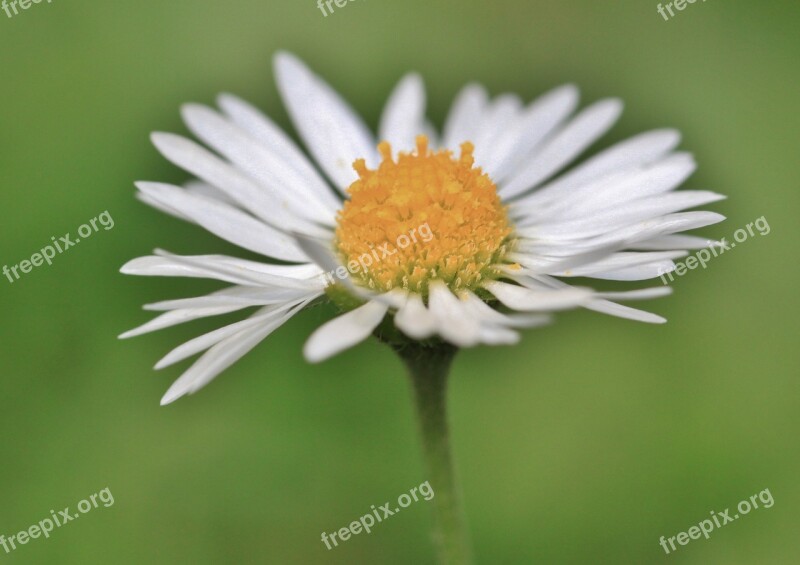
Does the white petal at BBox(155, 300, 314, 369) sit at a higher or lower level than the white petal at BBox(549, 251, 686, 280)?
higher

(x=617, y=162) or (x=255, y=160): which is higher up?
(x=255, y=160)

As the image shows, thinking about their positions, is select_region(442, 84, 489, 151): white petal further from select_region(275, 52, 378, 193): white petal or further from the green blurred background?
the green blurred background

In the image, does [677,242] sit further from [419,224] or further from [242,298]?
[242,298]

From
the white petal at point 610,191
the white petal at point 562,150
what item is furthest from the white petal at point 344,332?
the white petal at point 562,150

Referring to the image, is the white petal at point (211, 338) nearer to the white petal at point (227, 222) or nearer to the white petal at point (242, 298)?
the white petal at point (242, 298)

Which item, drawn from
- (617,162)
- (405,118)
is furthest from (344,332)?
(405,118)

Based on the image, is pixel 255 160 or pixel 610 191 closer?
A: pixel 610 191

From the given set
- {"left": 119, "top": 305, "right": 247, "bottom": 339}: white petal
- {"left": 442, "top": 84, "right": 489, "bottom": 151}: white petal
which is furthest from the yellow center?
{"left": 442, "top": 84, "right": 489, "bottom": 151}: white petal
